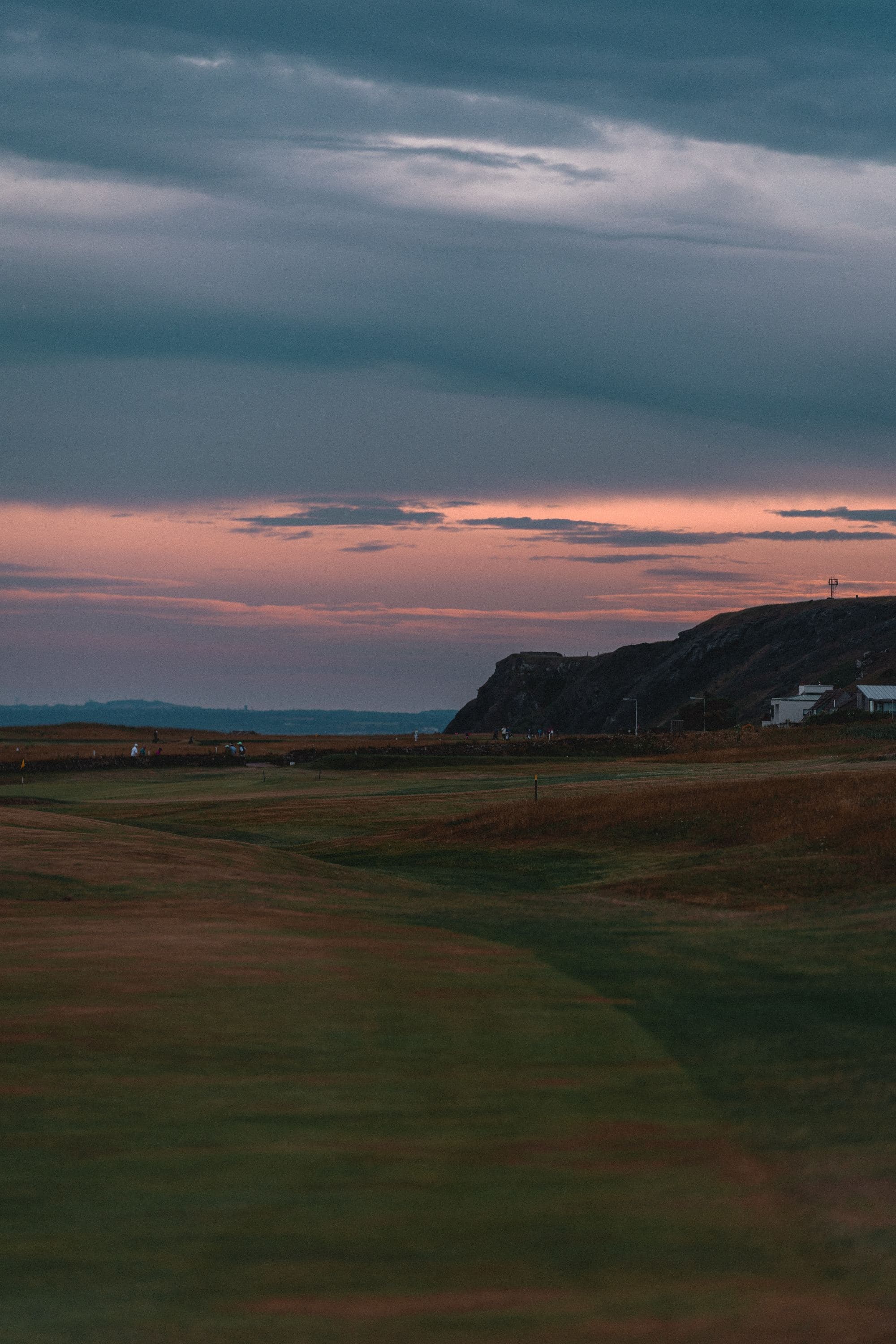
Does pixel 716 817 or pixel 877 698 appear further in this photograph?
pixel 877 698

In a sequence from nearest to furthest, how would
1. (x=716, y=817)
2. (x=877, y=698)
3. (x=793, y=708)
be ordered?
(x=716, y=817) < (x=877, y=698) < (x=793, y=708)

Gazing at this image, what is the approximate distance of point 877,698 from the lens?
532 ft

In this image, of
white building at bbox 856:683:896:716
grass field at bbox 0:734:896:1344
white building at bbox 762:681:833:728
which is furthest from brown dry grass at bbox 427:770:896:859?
white building at bbox 762:681:833:728

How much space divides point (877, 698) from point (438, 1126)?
16349 centimetres

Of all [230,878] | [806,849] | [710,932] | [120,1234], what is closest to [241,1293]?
[120,1234]

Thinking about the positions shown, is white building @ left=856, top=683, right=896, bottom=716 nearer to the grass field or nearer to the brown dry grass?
the brown dry grass

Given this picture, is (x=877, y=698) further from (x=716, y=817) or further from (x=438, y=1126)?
(x=438, y=1126)

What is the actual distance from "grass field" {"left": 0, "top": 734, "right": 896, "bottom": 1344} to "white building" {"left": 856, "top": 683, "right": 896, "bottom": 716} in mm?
149810

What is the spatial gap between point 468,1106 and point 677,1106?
1.36 metres

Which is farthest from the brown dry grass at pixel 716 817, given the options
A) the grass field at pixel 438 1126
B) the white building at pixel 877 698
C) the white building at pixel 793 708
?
the white building at pixel 793 708

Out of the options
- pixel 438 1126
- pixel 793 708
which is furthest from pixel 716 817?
pixel 793 708

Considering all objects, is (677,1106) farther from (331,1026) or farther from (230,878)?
(230,878)

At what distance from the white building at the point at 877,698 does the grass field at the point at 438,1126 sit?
492ft

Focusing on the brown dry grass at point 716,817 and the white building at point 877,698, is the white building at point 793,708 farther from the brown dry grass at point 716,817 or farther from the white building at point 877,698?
the brown dry grass at point 716,817
